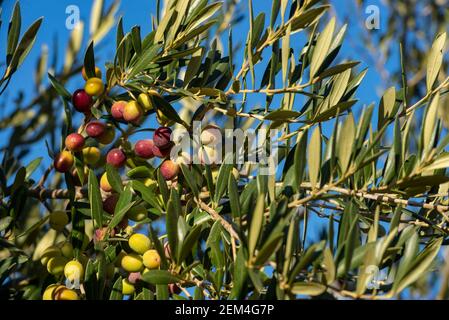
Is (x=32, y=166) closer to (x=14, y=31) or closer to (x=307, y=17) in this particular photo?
(x=14, y=31)

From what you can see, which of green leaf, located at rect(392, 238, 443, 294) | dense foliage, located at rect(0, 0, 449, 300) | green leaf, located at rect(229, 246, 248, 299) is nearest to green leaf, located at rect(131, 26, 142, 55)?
dense foliage, located at rect(0, 0, 449, 300)

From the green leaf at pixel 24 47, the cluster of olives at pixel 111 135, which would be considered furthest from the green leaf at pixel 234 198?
the green leaf at pixel 24 47

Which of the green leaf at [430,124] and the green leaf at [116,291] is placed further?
the green leaf at [116,291]

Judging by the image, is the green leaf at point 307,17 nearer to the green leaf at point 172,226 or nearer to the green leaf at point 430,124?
the green leaf at point 430,124

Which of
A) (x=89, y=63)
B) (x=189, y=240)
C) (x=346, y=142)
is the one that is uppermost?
(x=89, y=63)

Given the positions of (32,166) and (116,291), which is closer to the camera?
(116,291)

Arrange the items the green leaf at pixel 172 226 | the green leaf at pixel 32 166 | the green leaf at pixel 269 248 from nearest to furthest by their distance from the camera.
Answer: the green leaf at pixel 269 248 → the green leaf at pixel 172 226 → the green leaf at pixel 32 166

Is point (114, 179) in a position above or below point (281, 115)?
below

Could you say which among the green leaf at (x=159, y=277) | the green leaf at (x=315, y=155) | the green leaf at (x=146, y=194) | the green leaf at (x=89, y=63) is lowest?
the green leaf at (x=159, y=277)

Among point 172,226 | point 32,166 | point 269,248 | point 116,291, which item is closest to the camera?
point 269,248

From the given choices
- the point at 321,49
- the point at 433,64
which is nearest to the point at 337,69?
the point at 321,49

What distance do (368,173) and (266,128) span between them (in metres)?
0.18

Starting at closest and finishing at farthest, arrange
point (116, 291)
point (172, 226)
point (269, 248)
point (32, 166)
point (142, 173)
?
point (269, 248), point (172, 226), point (116, 291), point (142, 173), point (32, 166)
